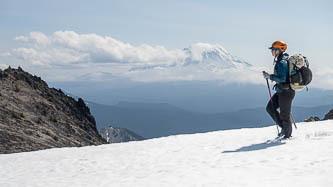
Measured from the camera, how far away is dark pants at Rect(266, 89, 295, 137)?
10523mm

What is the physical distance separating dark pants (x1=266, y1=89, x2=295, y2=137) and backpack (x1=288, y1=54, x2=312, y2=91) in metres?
0.38

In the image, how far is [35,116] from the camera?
2839 centimetres

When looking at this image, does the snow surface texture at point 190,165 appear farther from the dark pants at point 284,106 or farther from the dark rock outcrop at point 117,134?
the dark rock outcrop at point 117,134

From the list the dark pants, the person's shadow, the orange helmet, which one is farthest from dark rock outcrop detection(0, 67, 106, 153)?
the orange helmet

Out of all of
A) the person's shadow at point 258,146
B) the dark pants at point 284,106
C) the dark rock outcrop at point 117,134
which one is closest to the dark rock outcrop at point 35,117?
the person's shadow at point 258,146

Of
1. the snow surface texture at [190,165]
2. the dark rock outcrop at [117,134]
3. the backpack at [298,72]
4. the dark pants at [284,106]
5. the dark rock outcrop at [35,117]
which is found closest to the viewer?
the snow surface texture at [190,165]

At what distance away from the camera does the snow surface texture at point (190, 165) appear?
24.2ft

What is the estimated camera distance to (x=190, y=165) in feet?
30.0

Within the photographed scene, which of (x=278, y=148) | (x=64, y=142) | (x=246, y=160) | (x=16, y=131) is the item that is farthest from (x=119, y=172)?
(x=64, y=142)

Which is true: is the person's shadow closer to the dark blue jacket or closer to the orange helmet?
the dark blue jacket

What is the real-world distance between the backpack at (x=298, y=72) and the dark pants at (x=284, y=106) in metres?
0.38

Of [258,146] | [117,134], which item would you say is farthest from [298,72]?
[117,134]

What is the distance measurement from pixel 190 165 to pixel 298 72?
4481 mm

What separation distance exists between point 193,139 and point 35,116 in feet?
62.9
